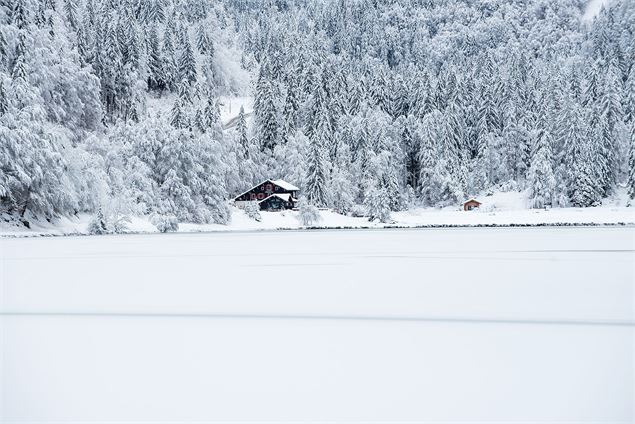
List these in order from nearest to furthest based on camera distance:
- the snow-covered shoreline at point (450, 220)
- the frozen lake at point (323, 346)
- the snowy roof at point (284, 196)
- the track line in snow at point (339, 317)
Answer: the frozen lake at point (323, 346)
the track line in snow at point (339, 317)
the snow-covered shoreline at point (450, 220)
the snowy roof at point (284, 196)

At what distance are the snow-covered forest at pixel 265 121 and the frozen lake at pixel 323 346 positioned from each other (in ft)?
65.6

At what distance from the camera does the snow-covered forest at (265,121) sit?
2725 centimetres

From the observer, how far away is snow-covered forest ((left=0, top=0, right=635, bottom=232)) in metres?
27.2

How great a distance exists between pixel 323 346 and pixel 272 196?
40.5 metres

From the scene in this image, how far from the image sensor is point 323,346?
356cm

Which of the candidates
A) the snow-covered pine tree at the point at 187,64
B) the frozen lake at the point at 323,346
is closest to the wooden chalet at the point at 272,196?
the snow-covered pine tree at the point at 187,64

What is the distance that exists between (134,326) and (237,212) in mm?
34675

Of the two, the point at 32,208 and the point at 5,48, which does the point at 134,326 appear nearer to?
the point at 32,208

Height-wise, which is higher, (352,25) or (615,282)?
(352,25)

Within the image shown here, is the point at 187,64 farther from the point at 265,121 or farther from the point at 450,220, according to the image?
the point at 450,220

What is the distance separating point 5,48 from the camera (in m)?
29.5

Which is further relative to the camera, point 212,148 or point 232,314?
point 212,148

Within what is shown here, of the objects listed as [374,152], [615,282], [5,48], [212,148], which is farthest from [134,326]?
[374,152]

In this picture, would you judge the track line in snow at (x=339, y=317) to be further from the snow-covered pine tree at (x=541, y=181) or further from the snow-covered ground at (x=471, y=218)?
the snow-covered pine tree at (x=541, y=181)
